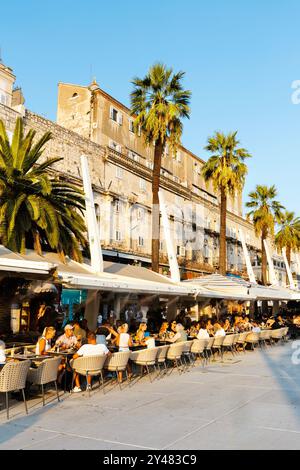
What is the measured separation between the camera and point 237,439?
6.22 meters

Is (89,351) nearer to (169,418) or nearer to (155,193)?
(169,418)

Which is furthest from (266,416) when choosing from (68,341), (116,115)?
(116,115)

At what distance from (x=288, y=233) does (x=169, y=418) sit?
42852 millimetres

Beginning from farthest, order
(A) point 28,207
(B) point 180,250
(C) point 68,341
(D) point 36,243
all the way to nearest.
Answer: (B) point 180,250 < (D) point 36,243 < (A) point 28,207 < (C) point 68,341

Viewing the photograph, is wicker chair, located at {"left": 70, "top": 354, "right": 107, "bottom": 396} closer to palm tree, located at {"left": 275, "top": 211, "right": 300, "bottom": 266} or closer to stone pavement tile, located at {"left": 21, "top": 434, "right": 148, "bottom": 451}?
stone pavement tile, located at {"left": 21, "top": 434, "right": 148, "bottom": 451}

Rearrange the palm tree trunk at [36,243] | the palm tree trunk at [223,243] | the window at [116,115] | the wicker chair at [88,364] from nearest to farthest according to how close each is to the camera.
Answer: the wicker chair at [88,364] → the palm tree trunk at [36,243] → the palm tree trunk at [223,243] → the window at [116,115]

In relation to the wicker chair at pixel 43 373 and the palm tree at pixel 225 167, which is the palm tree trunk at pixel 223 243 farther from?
the wicker chair at pixel 43 373

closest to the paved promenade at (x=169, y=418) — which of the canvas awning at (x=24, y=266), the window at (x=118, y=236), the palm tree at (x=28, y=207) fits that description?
the canvas awning at (x=24, y=266)

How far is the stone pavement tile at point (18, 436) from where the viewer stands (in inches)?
233

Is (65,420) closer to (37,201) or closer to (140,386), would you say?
(140,386)

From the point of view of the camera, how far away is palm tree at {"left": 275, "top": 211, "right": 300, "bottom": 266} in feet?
156

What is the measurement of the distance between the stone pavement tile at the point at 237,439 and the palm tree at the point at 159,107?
53.1 feet
